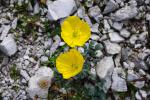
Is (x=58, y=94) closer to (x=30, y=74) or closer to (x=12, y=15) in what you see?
(x=30, y=74)

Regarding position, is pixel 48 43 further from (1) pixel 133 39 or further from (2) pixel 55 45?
(1) pixel 133 39

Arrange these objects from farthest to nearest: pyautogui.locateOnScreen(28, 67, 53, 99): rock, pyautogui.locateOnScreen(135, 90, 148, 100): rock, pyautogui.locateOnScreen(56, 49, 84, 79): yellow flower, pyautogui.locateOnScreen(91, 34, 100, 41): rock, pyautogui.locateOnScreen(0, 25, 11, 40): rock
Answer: pyautogui.locateOnScreen(0, 25, 11, 40): rock, pyautogui.locateOnScreen(91, 34, 100, 41): rock, pyautogui.locateOnScreen(28, 67, 53, 99): rock, pyautogui.locateOnScreen(135, 90, 148, 100): rock, pyautogui.locateOnScreen(56, 49, 84, 79): yellow flower

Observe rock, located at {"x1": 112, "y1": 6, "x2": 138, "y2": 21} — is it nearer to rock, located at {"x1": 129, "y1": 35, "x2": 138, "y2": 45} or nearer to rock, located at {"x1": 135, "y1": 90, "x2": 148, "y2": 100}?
rock, located at {"x1": 129, "y1": 35, "x2": 138, "y2": 45}

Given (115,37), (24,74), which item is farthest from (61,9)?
(24,74)

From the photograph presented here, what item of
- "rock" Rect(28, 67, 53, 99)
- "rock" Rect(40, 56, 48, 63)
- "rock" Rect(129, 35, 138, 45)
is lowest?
"rock" Rect(28, 67, 53, 99)

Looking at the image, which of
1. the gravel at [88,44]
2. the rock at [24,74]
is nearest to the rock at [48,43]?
the gravel at [88,44]

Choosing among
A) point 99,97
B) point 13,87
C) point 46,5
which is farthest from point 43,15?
point 99,97

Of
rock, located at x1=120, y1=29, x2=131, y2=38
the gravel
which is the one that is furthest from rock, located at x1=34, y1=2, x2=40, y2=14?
rock, located at x1=120, y1=29, x2=131, y2=38

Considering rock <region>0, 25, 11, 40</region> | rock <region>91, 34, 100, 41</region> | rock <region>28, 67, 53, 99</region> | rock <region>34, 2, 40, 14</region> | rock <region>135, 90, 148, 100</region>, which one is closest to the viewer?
rock <region>135, 90, 148, 100</region>
